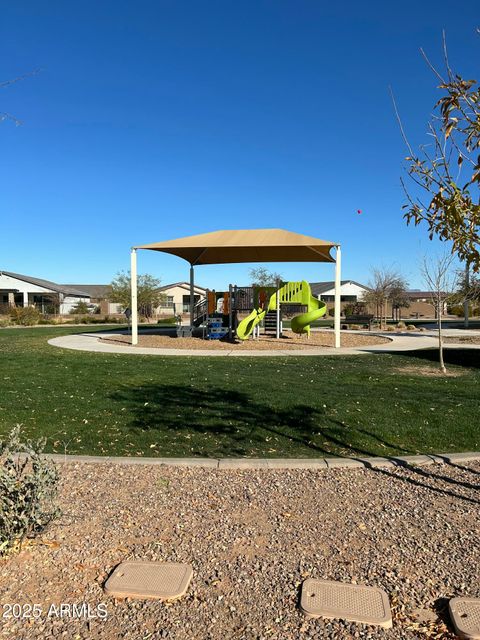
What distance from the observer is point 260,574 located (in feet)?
9.55

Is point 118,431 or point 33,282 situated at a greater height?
point 33,282

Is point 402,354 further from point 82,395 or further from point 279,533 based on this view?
point 279,533

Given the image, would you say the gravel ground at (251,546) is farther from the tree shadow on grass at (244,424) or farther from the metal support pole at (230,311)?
the metal support pole at (230,311)

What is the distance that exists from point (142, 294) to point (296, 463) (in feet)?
151

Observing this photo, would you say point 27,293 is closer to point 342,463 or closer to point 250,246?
point 250,246

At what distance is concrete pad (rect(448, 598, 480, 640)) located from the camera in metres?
2.38

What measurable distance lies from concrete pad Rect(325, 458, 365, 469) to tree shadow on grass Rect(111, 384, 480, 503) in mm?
162

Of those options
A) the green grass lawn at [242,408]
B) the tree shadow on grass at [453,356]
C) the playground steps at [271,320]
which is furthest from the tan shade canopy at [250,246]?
the green grass lawn at [242,408]

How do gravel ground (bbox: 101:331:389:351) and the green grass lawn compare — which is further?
gravel ground (bbox: 101:331:389:351)

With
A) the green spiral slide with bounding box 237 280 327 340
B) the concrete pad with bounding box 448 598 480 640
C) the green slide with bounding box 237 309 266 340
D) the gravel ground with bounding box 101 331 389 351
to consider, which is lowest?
the concrete pad with bounding box 448 598 480 640

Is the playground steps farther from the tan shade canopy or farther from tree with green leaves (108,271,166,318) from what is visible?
tree with green leaves (108,271,166,318)

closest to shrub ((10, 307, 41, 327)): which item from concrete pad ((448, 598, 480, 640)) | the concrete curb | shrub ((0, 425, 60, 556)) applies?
the concrete curb

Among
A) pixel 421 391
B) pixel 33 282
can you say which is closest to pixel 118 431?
pixel 421 391

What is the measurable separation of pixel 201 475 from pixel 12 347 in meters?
14.7
